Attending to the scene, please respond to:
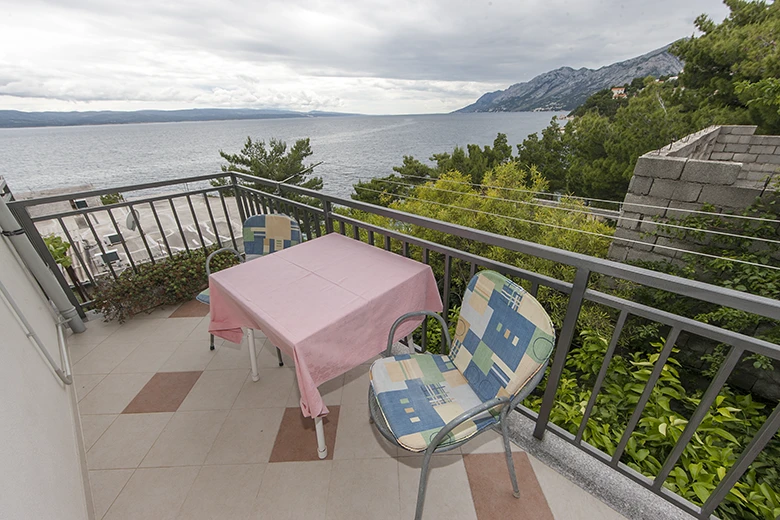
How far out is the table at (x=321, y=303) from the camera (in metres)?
1.26

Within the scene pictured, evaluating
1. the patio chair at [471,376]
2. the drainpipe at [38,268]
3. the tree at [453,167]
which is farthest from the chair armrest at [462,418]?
the tree at [453,167]

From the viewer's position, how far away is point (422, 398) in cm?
130

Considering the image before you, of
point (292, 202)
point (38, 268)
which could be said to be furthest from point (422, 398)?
point (38, 268)

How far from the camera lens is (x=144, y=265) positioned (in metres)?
2.84

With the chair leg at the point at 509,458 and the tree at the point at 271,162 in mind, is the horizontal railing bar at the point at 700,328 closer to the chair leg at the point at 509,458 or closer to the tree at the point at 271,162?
the chair leg at the point at 509,458

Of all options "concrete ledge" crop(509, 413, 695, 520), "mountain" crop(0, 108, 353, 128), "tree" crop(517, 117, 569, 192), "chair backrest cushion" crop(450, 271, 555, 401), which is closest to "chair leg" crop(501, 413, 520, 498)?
"chair backrest cushion" crop(450, 271, 555, 401)

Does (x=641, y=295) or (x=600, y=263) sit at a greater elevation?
(x=600, y=263)

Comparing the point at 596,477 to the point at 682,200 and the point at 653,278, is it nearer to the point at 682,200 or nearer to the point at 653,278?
the point at 653,278

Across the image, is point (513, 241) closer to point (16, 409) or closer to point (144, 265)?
point (16, 409)

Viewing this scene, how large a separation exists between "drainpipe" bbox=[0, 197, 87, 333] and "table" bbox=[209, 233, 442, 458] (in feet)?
5.55

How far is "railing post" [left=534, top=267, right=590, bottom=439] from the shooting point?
3.81ft

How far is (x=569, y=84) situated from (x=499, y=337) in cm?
5831

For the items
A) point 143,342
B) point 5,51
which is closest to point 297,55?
point 5,51

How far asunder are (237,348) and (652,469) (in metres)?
2.61
